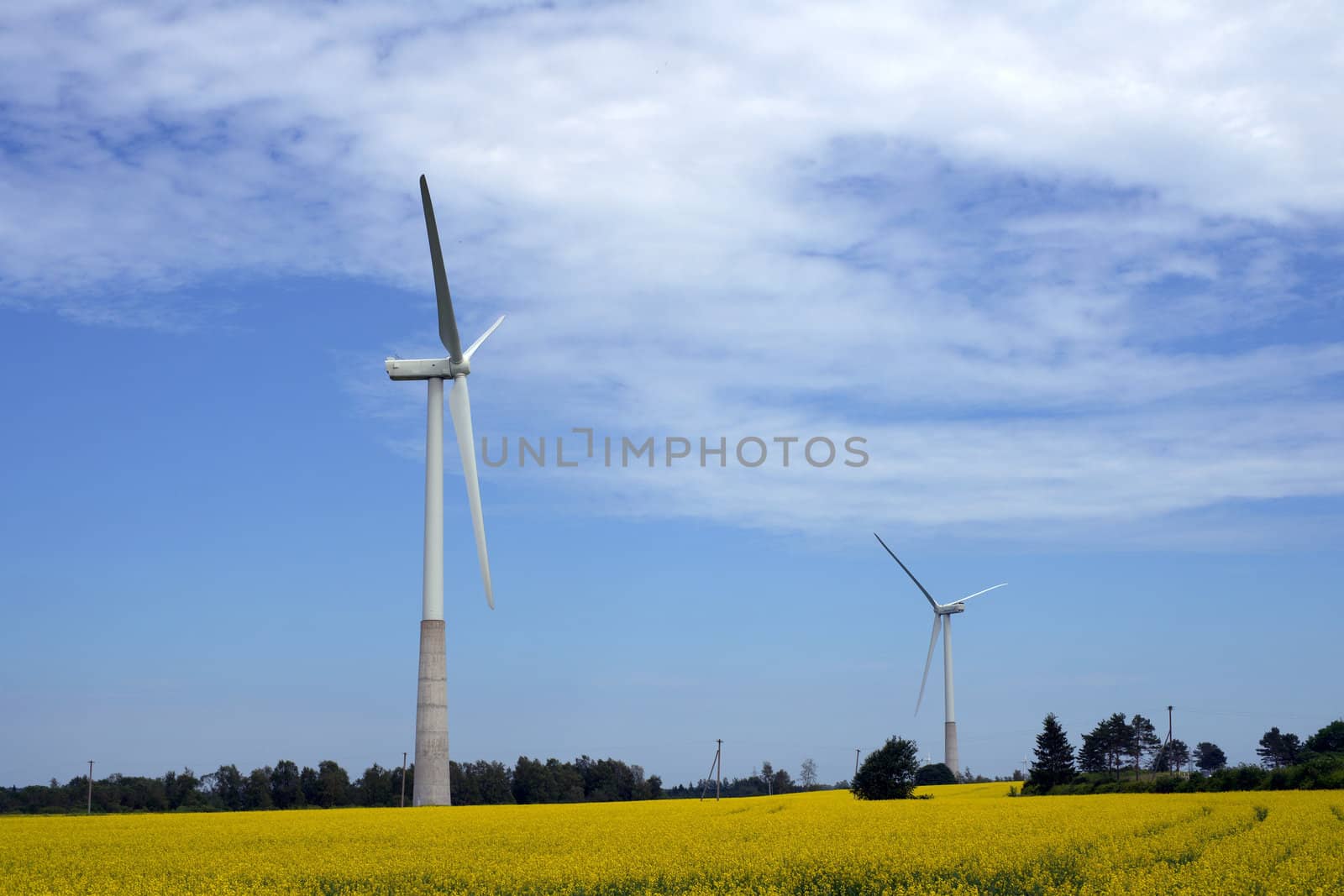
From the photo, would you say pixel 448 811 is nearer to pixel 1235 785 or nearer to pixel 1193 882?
pixel 1193 882

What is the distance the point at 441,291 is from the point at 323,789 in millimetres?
70904

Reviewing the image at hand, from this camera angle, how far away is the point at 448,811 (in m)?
57.2

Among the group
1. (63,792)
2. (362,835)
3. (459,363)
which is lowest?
(63,792)

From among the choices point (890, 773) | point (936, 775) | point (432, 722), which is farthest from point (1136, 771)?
point (432, 722)

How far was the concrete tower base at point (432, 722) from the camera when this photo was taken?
66.8 meters

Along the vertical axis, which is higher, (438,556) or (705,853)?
(438,556)

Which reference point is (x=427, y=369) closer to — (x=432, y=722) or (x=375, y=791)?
(x=432, y=722)

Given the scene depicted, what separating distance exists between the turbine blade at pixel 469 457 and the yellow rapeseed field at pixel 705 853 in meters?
17.5

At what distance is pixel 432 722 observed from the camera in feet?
222

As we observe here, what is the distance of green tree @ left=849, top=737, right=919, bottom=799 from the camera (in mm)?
76312

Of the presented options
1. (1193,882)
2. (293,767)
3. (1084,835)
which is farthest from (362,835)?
(293,767)

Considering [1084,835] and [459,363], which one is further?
[459,363]

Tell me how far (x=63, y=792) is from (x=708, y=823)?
109 m

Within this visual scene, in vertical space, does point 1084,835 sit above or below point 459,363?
below
